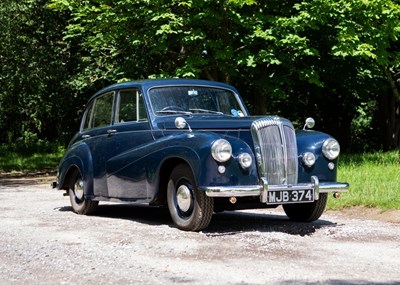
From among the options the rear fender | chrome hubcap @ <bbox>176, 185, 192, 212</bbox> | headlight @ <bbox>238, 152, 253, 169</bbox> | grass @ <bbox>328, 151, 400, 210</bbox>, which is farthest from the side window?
grass @ <bbox>328, 151, 400, 210</bbox>

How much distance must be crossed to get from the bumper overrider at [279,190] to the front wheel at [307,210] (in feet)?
1.44

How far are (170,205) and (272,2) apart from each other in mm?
12697

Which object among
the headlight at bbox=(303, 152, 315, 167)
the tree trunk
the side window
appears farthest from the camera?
the tree trunk

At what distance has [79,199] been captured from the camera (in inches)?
416

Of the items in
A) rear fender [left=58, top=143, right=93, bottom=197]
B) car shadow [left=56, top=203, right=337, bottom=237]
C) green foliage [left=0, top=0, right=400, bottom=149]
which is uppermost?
green foliage [left=0, top=0, right=400, bottom=149]

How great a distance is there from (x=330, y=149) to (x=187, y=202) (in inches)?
78.8

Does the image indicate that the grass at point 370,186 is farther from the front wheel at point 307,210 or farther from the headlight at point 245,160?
the headlight at point 245,160

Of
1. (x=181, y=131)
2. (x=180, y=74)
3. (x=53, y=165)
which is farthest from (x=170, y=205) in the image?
(x=53, y=165)

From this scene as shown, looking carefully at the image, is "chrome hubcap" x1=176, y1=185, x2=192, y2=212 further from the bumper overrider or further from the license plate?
the license plate

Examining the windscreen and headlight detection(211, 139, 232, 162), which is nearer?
headlight detection(211, 139, 232, 162)

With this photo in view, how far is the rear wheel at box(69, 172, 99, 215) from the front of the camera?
10.4m

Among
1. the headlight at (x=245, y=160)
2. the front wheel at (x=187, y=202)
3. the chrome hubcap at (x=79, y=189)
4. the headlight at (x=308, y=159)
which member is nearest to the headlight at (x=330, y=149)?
the headlight at (x=308, y=159)

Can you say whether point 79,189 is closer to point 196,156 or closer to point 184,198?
point 184,198

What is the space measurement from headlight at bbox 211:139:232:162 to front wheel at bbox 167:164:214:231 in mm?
446
